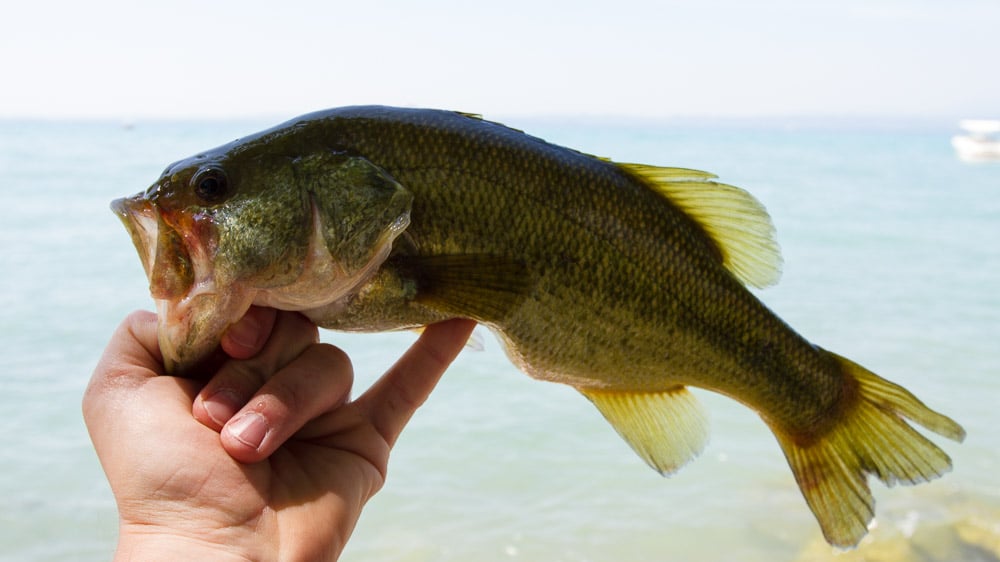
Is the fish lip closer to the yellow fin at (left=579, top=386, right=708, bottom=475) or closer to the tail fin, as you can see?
the yellow fin at (left=579, top=386, right=708, bottom=475)

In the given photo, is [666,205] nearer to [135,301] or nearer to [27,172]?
[135,301]

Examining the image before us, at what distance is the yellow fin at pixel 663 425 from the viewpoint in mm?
2174

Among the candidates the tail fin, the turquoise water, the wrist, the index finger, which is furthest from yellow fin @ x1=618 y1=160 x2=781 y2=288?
the turquoise water

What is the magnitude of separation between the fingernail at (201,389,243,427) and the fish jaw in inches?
4.5

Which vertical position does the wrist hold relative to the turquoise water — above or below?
above

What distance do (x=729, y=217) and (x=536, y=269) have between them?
56 centimetres

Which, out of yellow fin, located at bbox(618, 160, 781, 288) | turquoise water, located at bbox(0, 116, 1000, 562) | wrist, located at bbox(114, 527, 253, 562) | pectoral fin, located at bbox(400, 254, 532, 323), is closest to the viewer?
wrist, located at bbox(114, 527, 253, 562)

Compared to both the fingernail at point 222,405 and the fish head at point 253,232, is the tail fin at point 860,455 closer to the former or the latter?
the fish head at point 253,232

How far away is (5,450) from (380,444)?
7.58 meters

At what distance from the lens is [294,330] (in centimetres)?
192

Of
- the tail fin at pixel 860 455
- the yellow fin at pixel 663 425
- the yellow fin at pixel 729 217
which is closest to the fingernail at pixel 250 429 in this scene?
the yellow fin at pixel 663 425

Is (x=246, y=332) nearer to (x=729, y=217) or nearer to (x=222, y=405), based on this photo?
(x=222, y=405)

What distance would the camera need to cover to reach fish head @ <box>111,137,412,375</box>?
1.74m

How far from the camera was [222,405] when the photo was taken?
1.75 metres
